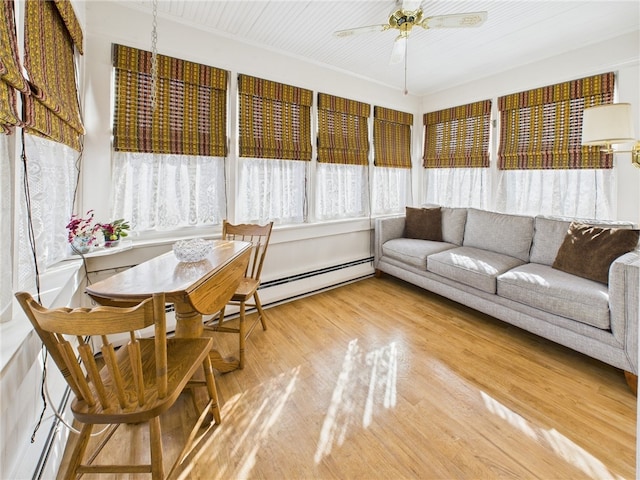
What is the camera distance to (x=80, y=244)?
6.33ft

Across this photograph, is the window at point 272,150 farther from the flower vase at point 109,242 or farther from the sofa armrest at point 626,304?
the sofa armrest at point 626,304

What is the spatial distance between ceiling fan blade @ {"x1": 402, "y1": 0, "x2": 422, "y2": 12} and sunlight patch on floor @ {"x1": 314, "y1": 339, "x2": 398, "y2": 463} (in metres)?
2.33

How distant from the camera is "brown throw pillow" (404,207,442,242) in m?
3.71

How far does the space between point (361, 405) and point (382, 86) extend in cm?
376

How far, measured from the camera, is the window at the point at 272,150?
285 centimetres

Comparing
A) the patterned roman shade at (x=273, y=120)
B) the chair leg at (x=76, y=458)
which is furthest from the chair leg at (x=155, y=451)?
the patterned roman shade at (x=273, y=120)

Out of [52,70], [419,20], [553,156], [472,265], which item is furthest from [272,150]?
[553,156]

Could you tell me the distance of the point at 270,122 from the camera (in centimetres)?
298

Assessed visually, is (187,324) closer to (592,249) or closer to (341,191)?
(341,191)

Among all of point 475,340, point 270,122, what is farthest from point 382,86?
point 475,340

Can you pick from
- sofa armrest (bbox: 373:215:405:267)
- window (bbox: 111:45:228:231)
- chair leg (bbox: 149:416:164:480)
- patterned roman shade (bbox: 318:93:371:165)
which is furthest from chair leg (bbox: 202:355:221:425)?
sofa armrest (bbox: 373:215:405:267)

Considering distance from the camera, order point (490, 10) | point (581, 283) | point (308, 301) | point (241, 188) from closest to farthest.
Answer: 1. point (581, 283)
2. point (490, 10)
3. point (241, 188)
4. point (308, 301)

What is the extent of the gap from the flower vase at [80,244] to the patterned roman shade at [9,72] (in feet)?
3.35

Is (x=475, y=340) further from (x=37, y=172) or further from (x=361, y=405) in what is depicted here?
(x=37, y=172)
